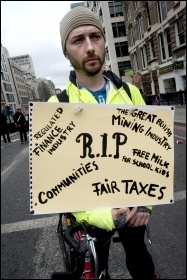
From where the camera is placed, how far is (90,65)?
4.04 ft

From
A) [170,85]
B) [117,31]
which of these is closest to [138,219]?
[117,31]

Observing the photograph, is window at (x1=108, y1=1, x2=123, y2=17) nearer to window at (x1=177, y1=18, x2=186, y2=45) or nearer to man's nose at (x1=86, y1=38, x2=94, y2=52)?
man's nose at (x1=86, y1=38, x2=94, y2=52)

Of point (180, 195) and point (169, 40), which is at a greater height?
point (169, 40)

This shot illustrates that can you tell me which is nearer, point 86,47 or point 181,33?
point 86,47

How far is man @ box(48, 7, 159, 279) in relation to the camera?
117 centimetres

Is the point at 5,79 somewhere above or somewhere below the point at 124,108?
above

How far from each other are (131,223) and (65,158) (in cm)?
43

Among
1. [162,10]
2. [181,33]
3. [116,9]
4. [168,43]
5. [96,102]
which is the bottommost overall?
[96,102]

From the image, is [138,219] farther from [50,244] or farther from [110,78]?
[50,244]

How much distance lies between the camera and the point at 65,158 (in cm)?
116

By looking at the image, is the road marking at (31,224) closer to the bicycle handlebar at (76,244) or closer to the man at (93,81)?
the man at (93,81)

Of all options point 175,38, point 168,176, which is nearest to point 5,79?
point 168,176

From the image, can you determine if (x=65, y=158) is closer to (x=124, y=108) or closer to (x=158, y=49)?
(x=124, y=108)

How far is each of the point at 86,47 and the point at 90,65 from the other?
0.27 ft
